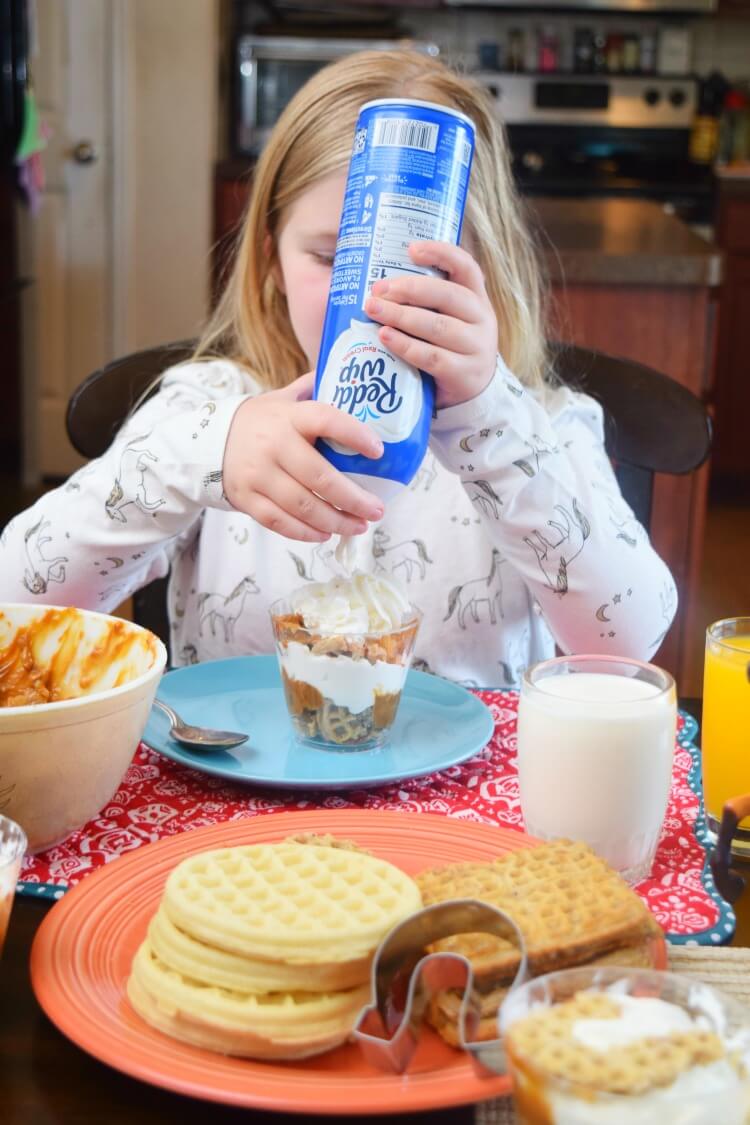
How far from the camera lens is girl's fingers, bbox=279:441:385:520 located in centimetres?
75

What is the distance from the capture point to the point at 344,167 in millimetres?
1194

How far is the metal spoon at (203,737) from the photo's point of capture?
865mm

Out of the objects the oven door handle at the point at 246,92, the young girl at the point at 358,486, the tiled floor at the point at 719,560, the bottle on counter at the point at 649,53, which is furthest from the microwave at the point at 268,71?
the young girl at the point at 358,486

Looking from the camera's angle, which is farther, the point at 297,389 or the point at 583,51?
the point at 583,51

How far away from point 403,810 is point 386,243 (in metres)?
0.33

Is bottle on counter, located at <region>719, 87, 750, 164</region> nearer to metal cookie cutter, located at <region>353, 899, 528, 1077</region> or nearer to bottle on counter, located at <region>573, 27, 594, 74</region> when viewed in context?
bottle on counter, located at <region>573, 27, 594, 74</region>

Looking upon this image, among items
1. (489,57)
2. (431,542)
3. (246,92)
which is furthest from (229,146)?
(431,542)

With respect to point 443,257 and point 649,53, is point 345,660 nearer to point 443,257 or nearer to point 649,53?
point 443,257

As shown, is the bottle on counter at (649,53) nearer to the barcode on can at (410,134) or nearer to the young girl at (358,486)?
the young girl at (358,486)

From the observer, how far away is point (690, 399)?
54.5 inches

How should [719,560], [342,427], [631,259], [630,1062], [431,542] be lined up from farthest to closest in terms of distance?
[719,560]
[631,259]
[431,542]
[342,427]
[630,1062]

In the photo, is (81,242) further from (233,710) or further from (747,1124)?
(747,1124)

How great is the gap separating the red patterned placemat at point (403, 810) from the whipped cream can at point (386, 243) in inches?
8.4

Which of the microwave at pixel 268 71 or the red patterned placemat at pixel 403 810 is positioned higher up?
the microwave at pixel 268 71
